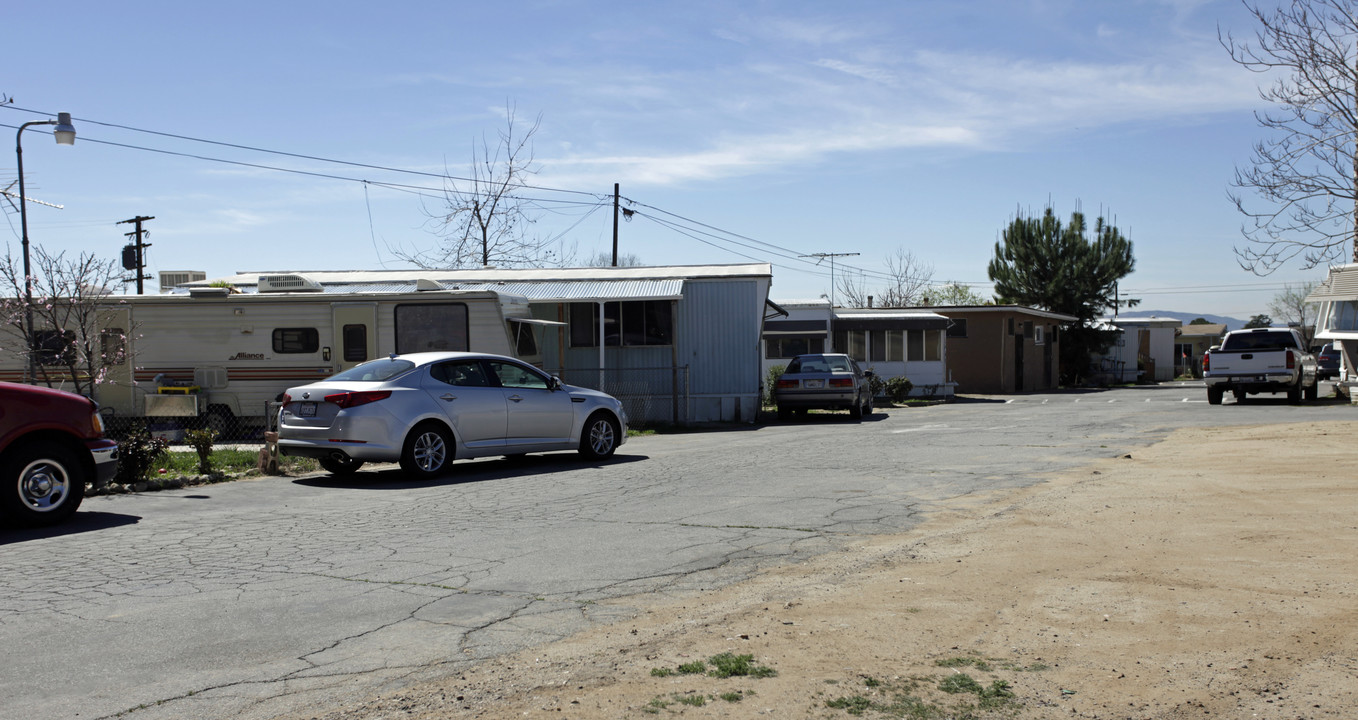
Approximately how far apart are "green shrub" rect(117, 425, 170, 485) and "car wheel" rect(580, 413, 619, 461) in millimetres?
4892

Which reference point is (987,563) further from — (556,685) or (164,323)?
(164,323)

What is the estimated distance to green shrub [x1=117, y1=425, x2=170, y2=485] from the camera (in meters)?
10.9

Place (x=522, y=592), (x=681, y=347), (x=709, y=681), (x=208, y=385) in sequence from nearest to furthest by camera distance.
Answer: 1. (x=709, y=681)
2. (x=522, y=592)
3. (x=208, y=385)
4. (x=681, y=347)

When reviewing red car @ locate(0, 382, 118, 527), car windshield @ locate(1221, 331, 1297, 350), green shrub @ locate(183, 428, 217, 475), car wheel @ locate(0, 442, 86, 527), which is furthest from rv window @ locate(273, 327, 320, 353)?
car windshield @ locate(1221, 331, 1297, 350)

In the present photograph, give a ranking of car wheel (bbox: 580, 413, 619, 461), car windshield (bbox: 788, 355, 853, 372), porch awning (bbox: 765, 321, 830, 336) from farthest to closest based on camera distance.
→ porch awning (bbox: 765, 321, 830, 336)
car windshield (bbox: 788, 355, 853, 372)
car wheel (bbox: 580, 413, 619, 461)

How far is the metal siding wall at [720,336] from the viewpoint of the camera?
22.7m

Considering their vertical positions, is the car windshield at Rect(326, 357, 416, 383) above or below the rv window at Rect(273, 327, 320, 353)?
below

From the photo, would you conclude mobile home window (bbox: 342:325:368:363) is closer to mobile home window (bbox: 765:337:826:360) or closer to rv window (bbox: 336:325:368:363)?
rv window (bbox: 336:325:368:363)

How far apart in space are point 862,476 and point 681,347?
1178cm

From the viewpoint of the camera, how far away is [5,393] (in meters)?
8.52

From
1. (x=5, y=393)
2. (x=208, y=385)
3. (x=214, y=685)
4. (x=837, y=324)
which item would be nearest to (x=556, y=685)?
(x=214, y=685)

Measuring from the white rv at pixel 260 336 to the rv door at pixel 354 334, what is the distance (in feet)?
0.06

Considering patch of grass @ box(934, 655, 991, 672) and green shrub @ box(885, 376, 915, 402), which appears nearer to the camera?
patch of grass @ box(934, 655, 991, 672)

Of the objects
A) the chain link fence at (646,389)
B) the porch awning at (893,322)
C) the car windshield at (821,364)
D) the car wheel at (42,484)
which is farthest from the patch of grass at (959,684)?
the porch awning at (893,322)
